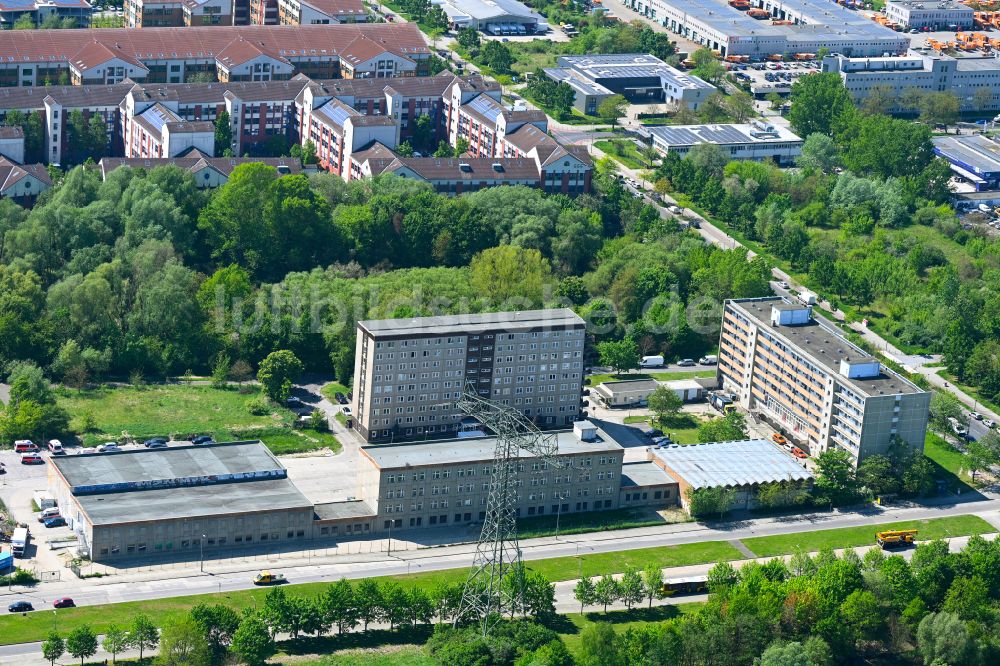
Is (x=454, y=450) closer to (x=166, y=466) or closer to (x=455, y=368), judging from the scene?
(x=455, y=368)

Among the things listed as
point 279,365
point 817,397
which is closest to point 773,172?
point 817,397

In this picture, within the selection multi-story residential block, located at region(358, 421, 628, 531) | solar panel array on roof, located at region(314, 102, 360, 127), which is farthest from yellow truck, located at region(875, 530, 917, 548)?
solar panel array on roof, located at region(314, 102, 360, 127)

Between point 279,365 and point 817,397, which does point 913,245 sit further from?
point 279,365

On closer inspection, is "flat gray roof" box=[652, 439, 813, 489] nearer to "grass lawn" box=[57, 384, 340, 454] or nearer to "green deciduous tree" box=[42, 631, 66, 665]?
"grass lawn" box=[57, 384, 340, 454]

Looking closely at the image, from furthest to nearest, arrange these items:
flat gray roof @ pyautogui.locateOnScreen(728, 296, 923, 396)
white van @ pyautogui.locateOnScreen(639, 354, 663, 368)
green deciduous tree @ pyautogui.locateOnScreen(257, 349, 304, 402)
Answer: white van @ pyautogui.locateOnScreen(639, 354, 663, 368) < green deciduous tree @ pyautogui.locateOnScreen(257, 349, 304, 402) < flat gray roof @ pyautogui.locateOnScreen(728, 296, 923, 396)

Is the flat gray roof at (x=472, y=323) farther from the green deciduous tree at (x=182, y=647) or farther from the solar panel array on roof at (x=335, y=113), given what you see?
the solar panel array on roof at (x=335, y=113)

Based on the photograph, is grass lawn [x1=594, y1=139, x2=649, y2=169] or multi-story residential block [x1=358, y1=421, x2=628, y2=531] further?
grass lawn [x1=594, y1=139, x2=649, y2=169]

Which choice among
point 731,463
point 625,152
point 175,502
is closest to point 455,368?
point 731,463

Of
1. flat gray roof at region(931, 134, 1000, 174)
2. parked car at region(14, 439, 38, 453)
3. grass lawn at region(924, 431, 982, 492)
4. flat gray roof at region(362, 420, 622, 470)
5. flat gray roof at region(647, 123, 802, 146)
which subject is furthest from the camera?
flat gray roof at region(647, 123, 802, 146)
